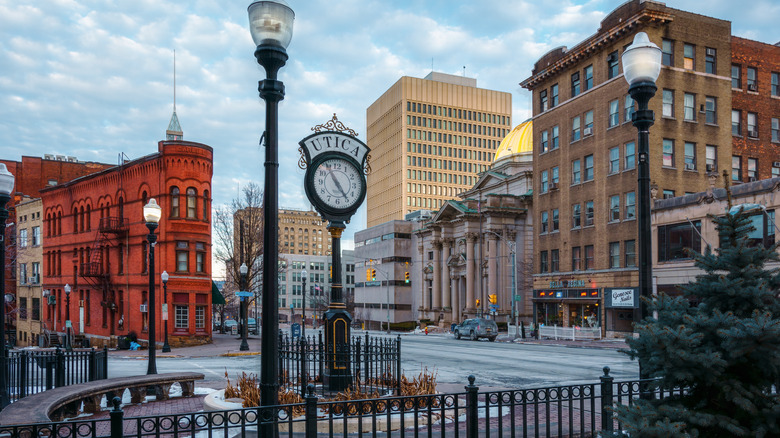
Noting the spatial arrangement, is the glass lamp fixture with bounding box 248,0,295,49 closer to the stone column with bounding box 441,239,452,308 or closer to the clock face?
the clock face

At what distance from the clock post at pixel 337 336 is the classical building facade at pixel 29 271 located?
179 ft

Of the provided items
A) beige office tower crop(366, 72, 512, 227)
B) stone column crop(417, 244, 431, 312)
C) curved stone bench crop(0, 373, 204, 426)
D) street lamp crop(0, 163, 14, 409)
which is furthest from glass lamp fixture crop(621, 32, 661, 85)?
beige office tower crop(366, 72, 512, 227)

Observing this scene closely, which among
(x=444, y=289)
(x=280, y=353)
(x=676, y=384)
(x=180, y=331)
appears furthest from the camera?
(x=444, y=289)

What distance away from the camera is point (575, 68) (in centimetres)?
5338

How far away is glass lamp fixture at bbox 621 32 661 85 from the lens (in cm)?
885

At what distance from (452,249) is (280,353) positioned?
66458 mm

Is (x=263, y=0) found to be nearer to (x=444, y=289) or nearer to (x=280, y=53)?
(x=280, y=53)

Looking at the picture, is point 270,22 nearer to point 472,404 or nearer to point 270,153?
point 270,153

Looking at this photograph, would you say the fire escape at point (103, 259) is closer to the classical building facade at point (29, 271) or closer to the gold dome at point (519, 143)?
the classical building facade at point (29, 271)

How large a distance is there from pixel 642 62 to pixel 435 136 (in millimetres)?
128588

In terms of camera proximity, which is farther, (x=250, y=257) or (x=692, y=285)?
(x=250, y=257)

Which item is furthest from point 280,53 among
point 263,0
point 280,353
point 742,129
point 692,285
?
point 742,129

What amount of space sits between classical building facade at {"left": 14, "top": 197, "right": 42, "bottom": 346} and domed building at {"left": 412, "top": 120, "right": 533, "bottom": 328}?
42619 mm

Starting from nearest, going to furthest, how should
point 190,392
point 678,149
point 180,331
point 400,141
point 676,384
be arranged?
point 676,384 < point 190,392 < point 180,331 < point 678,149 < point 400,141
